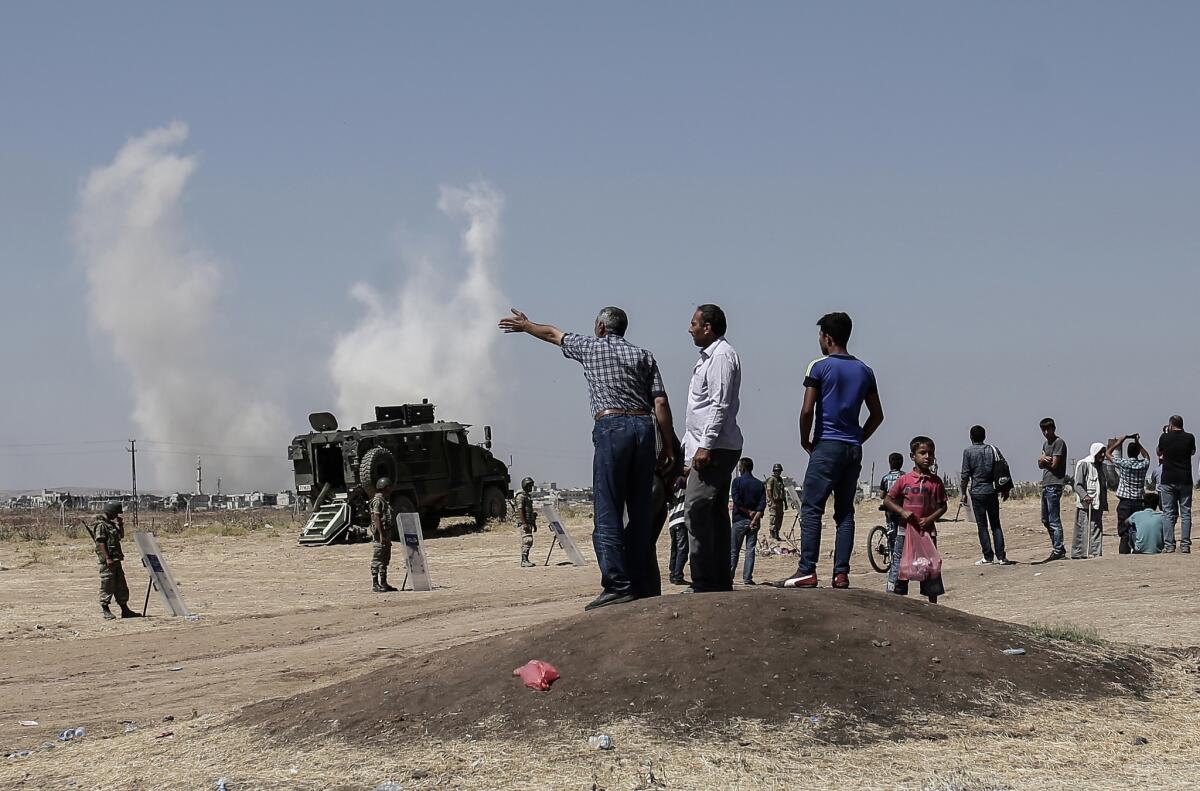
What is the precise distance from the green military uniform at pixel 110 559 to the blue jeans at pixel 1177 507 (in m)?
13.2

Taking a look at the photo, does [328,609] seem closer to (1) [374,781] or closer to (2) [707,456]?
(2) [707,456]

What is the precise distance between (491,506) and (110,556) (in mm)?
21312

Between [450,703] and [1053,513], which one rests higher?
[1053,513]

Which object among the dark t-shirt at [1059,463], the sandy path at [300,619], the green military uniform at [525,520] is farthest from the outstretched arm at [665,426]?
the green military uniform at [525,520]

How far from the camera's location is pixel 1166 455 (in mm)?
17438

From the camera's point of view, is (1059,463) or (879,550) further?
(879,550)

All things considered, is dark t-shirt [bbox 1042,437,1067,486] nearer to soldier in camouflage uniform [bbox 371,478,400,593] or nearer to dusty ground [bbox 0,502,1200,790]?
dusty ground [bbox 0,502,1200,790]

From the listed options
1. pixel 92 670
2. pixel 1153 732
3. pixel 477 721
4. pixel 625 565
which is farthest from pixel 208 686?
pixel 1153 732

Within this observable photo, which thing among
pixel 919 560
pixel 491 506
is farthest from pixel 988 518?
pixel 491 506

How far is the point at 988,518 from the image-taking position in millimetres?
17281

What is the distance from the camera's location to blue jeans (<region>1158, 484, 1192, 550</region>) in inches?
688

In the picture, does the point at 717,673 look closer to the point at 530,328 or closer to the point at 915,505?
the point at 530,328

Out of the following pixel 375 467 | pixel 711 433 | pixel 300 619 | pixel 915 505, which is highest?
pixel 375 467

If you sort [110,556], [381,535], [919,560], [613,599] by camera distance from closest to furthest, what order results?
1. [613,599]
2. [919,560]
3. [110,556]
4. [381,535]
